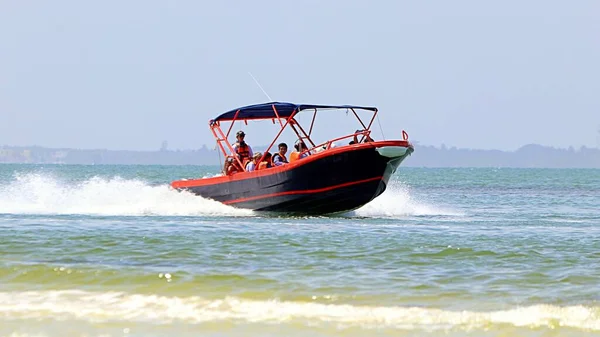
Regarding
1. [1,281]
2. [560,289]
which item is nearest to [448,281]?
[560,289]

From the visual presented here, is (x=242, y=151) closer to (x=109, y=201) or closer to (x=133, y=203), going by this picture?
→ (x=133, y=203)

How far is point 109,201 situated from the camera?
26938 millimetres

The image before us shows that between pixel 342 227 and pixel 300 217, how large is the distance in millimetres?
3388

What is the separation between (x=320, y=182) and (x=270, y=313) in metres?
11.2

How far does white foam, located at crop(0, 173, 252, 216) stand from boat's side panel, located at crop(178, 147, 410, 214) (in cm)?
64

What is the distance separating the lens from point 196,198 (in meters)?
23.5

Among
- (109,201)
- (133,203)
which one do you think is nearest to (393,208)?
(133,203)

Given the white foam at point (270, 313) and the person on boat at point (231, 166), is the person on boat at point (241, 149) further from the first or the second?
the white foam at point (270, 313)

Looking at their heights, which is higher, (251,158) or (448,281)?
(251,158)

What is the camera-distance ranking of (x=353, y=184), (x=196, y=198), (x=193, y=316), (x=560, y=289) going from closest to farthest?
(x=193, y=316)
(x=560, y=289)
(x=353, y=184)
(x=196, y=198)

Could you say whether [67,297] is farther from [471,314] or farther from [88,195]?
[88,195]

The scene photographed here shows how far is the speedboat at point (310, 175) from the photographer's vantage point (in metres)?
20.7

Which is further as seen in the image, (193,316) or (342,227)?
(342,227)

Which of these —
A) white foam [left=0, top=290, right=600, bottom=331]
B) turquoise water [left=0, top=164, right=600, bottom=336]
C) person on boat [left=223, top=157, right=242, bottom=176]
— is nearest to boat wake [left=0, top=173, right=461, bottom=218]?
person on boat [left=223, top=157, right=242, bottom=176]
